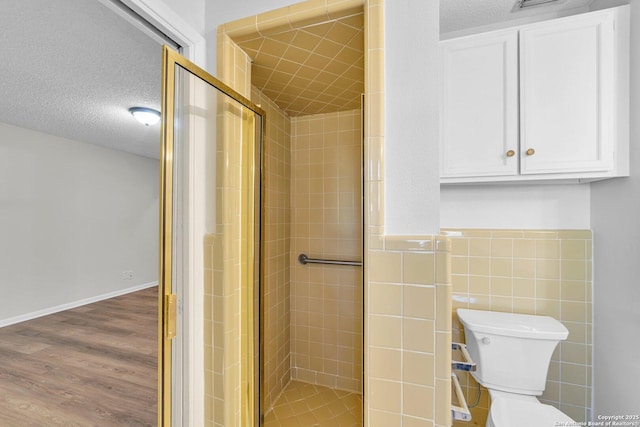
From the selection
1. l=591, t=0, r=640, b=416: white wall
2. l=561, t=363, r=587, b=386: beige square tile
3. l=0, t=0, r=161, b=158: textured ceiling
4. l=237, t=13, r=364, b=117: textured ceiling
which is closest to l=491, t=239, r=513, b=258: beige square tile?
l=591, t=0, r=640, b=416: white wall

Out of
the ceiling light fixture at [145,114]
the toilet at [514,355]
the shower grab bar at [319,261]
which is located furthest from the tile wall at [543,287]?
the ceiling light fixture at [145,114]

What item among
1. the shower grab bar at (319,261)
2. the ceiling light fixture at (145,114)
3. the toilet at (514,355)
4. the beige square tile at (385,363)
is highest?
the ceiling light fixture at (145,114)

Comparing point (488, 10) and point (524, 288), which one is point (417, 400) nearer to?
point (524, 288)

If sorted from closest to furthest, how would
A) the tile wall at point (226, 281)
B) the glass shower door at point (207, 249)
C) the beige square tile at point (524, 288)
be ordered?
the glass shower door at point (207, 249)
the tile wall at point (226, 281)
the beige square tile at point (524, 288)

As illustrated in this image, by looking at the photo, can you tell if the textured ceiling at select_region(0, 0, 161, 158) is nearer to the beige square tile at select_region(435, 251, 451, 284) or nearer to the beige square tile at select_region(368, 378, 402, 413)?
the beige square tile at select_region(435, 251, 451, 284)

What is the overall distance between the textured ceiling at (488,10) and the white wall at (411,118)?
0.71 meters

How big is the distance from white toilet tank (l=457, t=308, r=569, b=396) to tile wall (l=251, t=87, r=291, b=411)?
120 centimetres

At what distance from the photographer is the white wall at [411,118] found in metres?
0.90

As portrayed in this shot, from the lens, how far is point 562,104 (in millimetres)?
1233

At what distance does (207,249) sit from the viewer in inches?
39.1

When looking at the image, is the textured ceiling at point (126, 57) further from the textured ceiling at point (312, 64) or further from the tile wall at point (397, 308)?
the tile wall at point (397, 308)

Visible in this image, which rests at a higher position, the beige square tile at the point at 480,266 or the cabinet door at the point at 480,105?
the cabinet door at the point at 480,105

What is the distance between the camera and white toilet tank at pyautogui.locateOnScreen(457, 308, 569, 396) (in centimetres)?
127

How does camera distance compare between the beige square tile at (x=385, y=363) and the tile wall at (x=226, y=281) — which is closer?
the beige square tile at (x=385, y=363)
